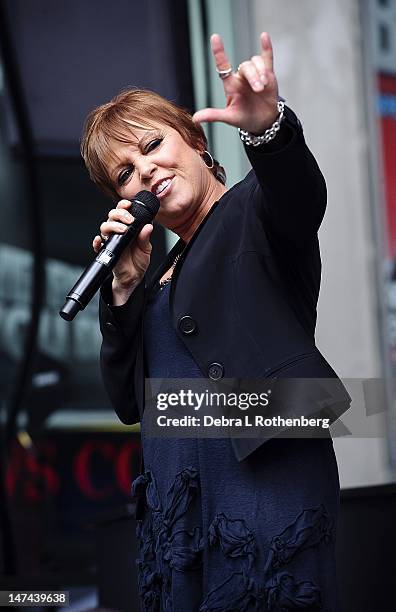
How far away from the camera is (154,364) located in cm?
146

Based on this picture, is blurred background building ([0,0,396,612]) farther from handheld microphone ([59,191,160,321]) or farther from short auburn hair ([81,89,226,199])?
handheld microphone ([59,191,160,321])

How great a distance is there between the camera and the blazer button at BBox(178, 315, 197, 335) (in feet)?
4.46

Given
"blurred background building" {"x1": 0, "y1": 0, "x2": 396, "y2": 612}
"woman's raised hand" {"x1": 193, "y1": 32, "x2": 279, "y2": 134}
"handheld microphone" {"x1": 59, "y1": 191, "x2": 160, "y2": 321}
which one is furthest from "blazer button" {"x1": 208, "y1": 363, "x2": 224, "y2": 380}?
"blurred background building" {"x1": 0, "y1": 0, "x2": 396, "y2": 612}

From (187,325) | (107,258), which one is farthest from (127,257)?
(187,325)

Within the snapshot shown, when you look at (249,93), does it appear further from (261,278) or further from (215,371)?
(215,371)

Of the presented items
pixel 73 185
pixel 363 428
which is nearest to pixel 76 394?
pixel 73 185

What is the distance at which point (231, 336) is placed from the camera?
1.34 m

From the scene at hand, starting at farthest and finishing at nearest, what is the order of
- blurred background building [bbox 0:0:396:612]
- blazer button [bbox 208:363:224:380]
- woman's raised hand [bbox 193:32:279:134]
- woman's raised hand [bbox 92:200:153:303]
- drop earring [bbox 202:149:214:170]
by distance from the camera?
blurred background building [bbox 0:0:396:612]
drop earring [bbox 202:149:214:170]
woman's raised hand [bbox 92:200:153:303]
blazer button [bbox 208:363:224:380]
woman's raised hand [bbox 193:32:279:134]

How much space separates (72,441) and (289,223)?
320 centimetres

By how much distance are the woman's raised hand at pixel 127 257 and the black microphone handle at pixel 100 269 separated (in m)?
0.01

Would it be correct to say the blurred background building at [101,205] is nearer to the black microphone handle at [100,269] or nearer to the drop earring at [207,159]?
the drop earring at [207,159]

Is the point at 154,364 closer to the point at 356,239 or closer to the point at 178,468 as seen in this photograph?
the point at 178,468

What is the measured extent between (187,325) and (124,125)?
375 millimetres

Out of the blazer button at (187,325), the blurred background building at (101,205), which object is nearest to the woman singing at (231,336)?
the blazer button at (187,325)
